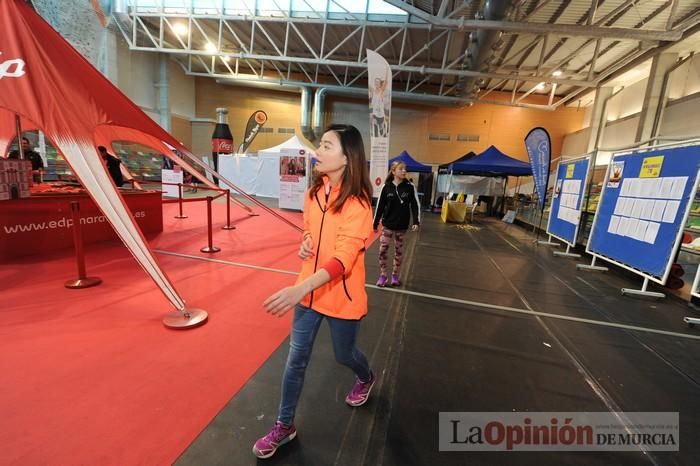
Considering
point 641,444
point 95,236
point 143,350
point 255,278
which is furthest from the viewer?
point 95,236

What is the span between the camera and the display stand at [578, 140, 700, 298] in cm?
391

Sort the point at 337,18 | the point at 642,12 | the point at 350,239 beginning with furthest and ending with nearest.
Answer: the point at 337,18 < the point at 642,12 < the point at 350,239

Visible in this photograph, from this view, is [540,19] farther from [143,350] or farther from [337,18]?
[143,350]

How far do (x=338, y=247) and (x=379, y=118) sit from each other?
4068 mm

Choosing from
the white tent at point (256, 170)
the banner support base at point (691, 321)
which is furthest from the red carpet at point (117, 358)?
the white tent at point (256, 170)

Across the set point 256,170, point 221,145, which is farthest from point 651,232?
point 221,145

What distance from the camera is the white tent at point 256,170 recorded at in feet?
44.6

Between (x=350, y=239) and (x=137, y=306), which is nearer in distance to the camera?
(x=350, y=239)

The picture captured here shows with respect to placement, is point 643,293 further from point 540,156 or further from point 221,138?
point 221,138

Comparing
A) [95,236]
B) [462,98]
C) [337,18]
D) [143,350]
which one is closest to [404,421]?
[143,350]

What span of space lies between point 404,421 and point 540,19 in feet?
41.3

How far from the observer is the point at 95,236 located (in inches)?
201

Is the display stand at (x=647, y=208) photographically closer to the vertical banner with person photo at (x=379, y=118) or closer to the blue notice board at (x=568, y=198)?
the blue notice board at (x=568, y=198)
